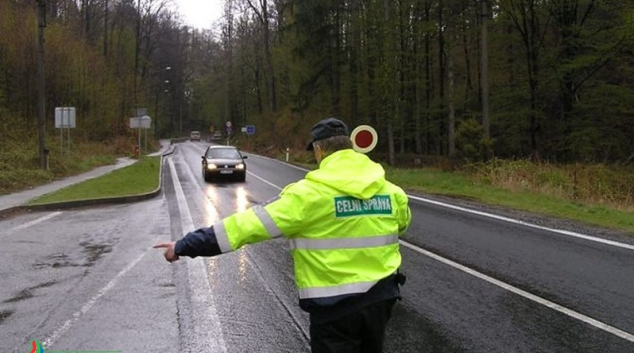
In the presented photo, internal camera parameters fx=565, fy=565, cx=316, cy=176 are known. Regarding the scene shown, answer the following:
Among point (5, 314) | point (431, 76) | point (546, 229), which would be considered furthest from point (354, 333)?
point (431, 76)

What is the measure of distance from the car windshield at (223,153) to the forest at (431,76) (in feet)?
29.7

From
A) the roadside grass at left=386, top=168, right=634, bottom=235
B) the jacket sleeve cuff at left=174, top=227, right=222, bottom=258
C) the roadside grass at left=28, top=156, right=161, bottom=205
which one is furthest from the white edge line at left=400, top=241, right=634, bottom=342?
the roadside grass at left=28, top=156, right=161, bottom=205

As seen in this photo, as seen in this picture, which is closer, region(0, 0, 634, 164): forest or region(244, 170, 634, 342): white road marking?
region(244, 170, 634, 342): white road marking

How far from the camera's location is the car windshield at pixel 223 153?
25328mm

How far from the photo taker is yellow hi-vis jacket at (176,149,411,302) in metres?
2.78

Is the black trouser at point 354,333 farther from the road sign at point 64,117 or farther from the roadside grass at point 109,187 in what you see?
the road sign at point 64,117

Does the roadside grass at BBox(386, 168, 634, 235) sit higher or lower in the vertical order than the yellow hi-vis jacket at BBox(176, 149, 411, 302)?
lower

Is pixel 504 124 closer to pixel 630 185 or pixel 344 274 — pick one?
pixel 630 185

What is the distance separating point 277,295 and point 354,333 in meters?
3.93

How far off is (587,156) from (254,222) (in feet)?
89.3

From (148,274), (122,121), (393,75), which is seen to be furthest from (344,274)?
(122,121)

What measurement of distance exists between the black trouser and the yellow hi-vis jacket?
0.13m

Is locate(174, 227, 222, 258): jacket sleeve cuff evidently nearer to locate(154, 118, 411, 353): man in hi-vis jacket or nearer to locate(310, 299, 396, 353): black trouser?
locate(154, 118, 411, 353): man in hi-vis jacket

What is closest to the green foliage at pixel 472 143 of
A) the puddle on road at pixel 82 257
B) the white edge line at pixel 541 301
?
the white edge line at pixel 541 301
